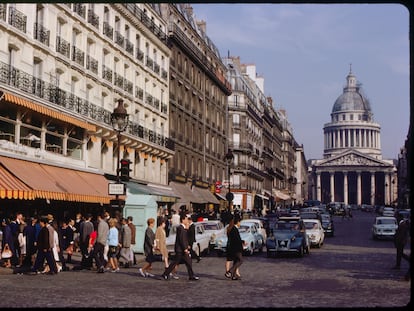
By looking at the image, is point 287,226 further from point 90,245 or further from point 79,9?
point 79,9

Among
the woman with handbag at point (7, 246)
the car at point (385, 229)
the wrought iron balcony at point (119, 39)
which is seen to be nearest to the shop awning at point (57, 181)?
the woman with handbag at point (7, 246)

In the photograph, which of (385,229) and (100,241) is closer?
(100,241)

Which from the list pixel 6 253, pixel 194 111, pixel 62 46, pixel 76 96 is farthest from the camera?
pixel 194 111

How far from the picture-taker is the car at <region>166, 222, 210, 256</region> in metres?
25.8

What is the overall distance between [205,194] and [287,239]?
1321 inches

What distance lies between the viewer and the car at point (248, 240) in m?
27.2

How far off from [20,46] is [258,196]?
2633 inches

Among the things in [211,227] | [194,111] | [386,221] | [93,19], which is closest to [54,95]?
[93,19]

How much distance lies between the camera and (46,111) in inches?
1089

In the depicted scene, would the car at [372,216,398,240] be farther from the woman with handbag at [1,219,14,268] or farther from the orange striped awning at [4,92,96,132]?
the woman with handbag at [1,219,14,268]

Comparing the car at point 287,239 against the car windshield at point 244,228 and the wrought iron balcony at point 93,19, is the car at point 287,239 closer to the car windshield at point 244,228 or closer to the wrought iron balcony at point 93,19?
the car windshield at point 244,228

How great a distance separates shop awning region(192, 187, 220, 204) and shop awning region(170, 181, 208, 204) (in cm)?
89

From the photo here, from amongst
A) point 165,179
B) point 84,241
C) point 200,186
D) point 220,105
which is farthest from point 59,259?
point 220,105

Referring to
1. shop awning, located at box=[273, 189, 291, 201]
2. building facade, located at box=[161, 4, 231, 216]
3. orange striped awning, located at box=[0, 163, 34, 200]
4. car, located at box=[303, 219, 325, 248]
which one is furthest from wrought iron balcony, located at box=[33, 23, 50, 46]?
shop awning, located at box=[273, 189, 291, 201]
